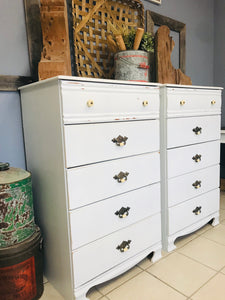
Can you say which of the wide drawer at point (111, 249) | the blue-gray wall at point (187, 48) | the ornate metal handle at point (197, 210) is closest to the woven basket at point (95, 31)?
the blue-gray wall at point (187, 48)

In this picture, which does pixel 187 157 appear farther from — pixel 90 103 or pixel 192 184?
pixel 90 103

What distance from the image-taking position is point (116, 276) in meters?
1.43

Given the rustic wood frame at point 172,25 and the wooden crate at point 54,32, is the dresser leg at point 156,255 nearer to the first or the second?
the wooden crate at point 54,32

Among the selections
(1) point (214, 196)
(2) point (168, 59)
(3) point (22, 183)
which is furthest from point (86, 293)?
(2) point (168, 59)

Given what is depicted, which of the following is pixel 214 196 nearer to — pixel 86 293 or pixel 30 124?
pixel 86 293

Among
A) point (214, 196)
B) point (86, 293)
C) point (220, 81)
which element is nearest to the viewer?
point (86, 293)

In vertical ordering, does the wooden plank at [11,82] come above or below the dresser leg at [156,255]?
above

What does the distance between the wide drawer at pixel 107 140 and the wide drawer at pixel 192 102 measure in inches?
6.7

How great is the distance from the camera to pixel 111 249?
1346 millimetres

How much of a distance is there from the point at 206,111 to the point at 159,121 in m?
0.49

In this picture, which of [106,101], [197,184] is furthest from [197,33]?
[106,101]

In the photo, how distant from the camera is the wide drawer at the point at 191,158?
5.35ft

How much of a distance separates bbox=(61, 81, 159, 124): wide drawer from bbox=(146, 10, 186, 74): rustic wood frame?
3.08 feet

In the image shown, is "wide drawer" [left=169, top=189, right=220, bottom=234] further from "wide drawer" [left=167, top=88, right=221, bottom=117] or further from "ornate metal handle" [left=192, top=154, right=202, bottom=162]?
"wide drawer" [left=167, top=88, right=221, bottom=117]
